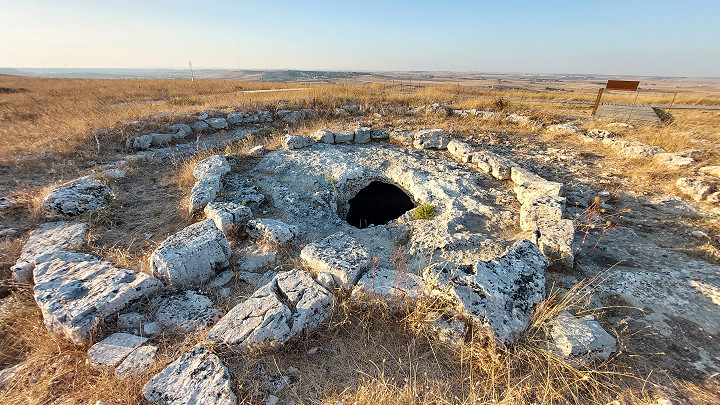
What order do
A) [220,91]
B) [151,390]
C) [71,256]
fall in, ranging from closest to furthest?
1. [151,390]
2. [71,256]
3. [220,91]

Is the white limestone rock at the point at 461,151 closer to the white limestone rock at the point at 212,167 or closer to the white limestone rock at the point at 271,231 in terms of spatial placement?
the white limestone rock at the point at 271,231

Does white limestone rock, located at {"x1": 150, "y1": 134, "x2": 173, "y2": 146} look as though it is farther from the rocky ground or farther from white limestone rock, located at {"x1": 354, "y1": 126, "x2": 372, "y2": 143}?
white limestone rock, located at {"x1": 354, "y1": 126, "x2": 372, "y2": 143}

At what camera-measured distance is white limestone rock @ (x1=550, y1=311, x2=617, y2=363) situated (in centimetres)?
208

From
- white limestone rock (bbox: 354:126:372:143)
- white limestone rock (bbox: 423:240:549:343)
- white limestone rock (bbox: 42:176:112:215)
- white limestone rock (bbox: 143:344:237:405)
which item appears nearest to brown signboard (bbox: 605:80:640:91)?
white limestone rock (bbox: 354:126:372:143)

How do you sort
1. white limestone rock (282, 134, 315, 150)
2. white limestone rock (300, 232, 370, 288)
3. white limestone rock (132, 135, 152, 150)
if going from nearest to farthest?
white limestone rock (300, 232, 370, 288) → white limestone rock (282, 134, 315, 150) → white limestone rock (132, 135, 152, 150)

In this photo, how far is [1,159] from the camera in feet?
20.1

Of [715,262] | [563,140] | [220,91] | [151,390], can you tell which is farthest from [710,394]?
[220,91]

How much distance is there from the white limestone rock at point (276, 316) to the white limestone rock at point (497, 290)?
105 centimetres

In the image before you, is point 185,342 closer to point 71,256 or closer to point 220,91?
point 71,256

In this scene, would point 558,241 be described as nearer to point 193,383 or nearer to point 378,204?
point 378,204

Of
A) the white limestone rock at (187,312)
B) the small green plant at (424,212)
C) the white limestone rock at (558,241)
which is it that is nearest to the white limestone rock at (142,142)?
the white limestone rock at (187,312)

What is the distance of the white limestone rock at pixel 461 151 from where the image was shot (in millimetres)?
6152

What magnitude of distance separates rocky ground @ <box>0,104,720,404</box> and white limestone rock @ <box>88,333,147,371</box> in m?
0.01

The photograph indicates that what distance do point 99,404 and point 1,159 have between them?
7.91 metres
